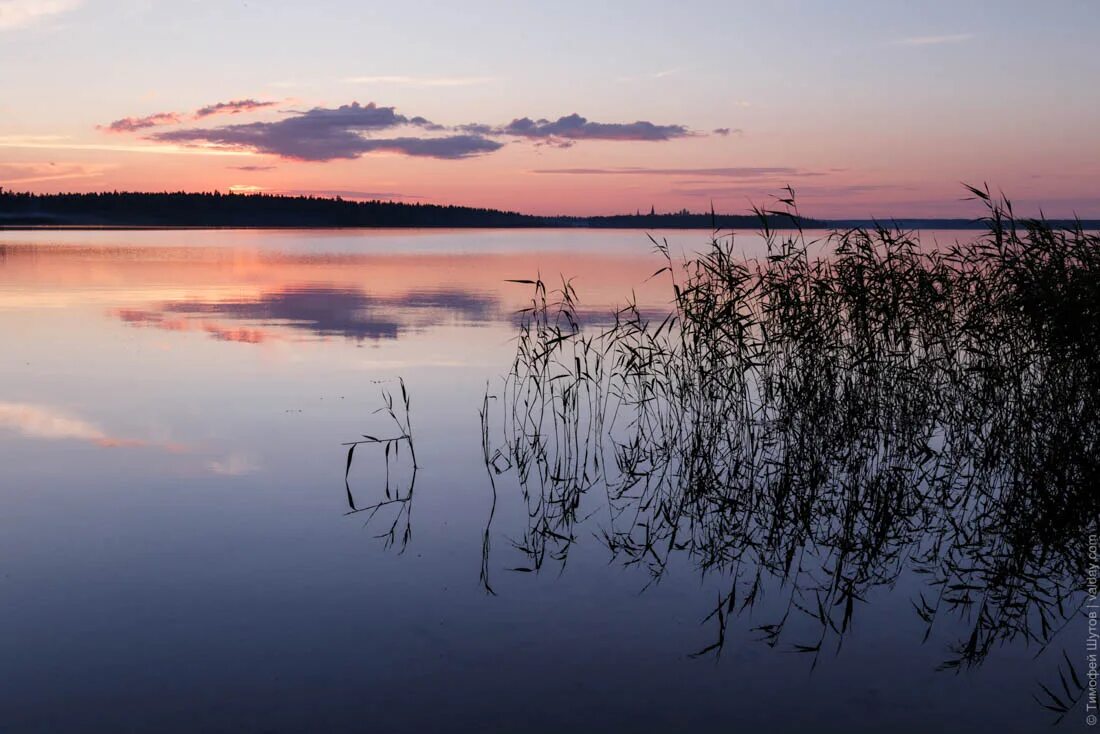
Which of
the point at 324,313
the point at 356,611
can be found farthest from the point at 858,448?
the point at 324,313

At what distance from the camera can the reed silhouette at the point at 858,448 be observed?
208 inches

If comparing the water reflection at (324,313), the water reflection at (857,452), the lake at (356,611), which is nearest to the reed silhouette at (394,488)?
the lake at (356,611)

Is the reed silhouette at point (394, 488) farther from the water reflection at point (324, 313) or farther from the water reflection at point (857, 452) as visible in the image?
the water reflection at point (324, 313)

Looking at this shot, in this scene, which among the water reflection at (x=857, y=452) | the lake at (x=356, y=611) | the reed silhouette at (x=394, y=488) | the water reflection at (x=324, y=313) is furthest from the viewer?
the water reflection at (x=324, y=313)

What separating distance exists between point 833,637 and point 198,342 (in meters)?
12.1

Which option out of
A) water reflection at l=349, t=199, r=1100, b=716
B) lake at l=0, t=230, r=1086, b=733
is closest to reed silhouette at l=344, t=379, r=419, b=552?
lake at l=0, t=230, r=1086, b=733

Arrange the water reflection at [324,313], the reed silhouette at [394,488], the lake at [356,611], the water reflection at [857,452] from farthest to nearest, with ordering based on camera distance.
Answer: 1. the water reflection at [324,313]
2. the reed silhouette at [394,488]
3. the water reflection at [857,452]
4. the lake at [356,611]

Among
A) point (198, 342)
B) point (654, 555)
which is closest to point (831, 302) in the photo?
point (654, 555)

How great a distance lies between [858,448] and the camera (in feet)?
27.3

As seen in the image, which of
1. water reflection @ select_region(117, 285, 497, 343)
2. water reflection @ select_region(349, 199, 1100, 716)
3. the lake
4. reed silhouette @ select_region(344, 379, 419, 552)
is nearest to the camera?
the lake

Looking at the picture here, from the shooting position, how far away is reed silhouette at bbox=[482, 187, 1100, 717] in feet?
17.4

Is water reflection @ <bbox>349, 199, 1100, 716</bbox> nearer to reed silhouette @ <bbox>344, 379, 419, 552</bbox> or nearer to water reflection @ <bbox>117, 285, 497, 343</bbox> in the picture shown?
reed silhouette @ <bbox>344, 379, 419, 552</bbox>

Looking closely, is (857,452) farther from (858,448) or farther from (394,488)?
(394,488)

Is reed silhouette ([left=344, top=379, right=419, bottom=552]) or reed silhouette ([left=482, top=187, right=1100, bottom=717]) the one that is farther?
reed silhouette ([left=344, top=379, right=419, bottom=552])
